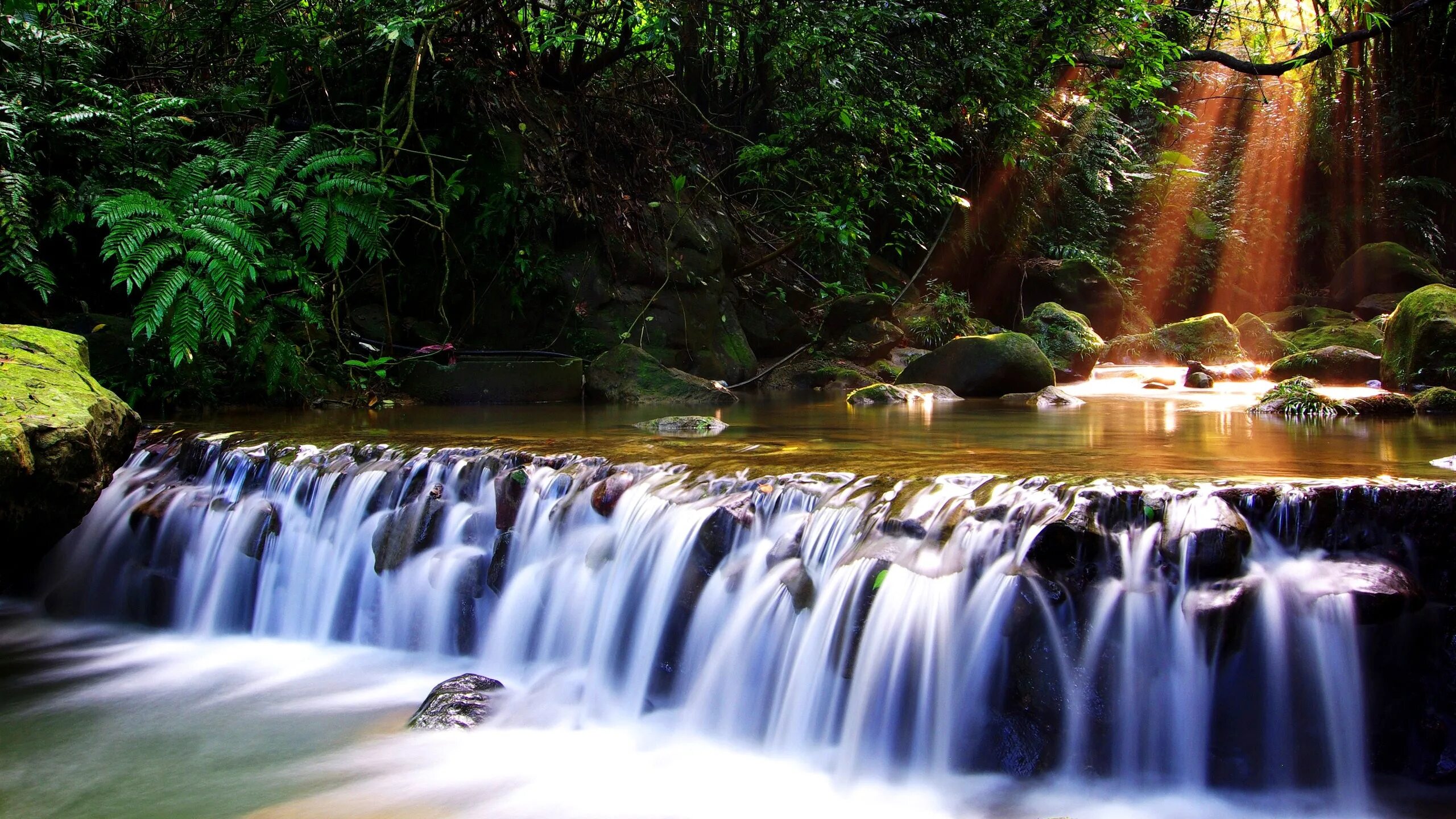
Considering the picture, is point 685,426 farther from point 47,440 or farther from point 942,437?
point 47,440

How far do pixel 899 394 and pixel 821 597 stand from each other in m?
6.16

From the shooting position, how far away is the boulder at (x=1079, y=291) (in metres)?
17.5

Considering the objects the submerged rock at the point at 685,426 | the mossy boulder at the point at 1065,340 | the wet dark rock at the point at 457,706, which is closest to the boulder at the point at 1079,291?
the mossy boulder at the point at 1065,340

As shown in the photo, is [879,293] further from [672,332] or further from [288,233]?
[288,233]

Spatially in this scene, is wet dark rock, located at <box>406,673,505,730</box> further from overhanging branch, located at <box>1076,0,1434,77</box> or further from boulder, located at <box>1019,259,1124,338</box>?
boulder, located at <box>1019,259,1124,338</box>

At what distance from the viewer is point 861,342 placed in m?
13.3

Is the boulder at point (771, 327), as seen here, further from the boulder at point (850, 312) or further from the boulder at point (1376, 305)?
the boulder at point (1376, 305)

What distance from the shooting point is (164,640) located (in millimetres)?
4789

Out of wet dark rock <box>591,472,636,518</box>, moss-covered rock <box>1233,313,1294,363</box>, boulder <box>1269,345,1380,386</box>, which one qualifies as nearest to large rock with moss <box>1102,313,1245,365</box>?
moss-covered rock <box>1233,313,1294,363</box>

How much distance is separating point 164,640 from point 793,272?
10368 mm

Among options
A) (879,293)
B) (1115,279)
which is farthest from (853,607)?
(1115,279)

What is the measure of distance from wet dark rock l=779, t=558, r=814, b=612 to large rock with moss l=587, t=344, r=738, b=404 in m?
5.42

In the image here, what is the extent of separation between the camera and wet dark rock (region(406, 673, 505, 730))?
11.9 feet

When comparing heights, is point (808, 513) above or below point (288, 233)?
below
